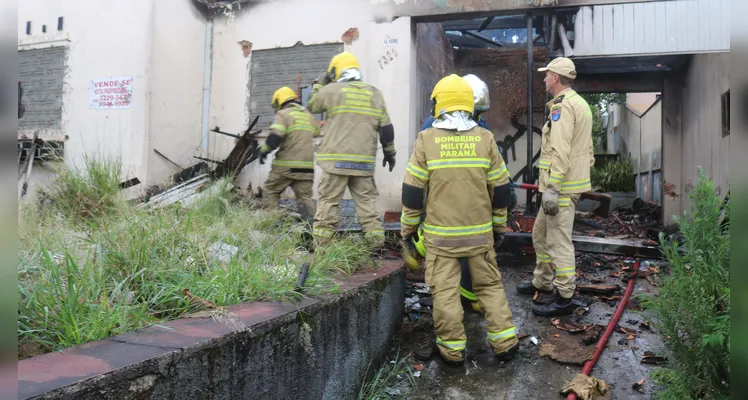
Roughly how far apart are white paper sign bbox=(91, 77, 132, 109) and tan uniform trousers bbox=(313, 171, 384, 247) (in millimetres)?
4098

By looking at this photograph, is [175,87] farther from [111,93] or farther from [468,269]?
[468,269]

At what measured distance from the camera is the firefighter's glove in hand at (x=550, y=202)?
3.79 metres

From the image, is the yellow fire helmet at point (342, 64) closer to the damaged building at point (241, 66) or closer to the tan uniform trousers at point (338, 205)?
the tan uniform trousers at point (338, 205)

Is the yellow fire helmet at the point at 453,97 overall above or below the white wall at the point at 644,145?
below

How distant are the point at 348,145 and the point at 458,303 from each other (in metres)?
1.76

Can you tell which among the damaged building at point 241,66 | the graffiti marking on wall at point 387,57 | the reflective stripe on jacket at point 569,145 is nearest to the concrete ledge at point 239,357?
the reflective stripe on jacket at point 569,145

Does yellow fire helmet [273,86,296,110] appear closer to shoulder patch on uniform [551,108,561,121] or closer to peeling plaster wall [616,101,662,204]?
shoulder patch on uniform [551,108,561,121]

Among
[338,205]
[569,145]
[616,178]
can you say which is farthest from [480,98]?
[616,178]

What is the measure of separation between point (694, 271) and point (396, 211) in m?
4.25

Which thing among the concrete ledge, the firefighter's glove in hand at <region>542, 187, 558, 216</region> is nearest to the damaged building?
the firefighter's glove in hand at <region>542, 187, 558, 216</region>

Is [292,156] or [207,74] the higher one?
[207,74]

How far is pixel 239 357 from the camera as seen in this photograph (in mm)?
1953

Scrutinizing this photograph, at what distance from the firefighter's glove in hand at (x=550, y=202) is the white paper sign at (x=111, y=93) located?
5.72 meters

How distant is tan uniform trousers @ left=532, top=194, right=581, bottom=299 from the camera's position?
3854mm
